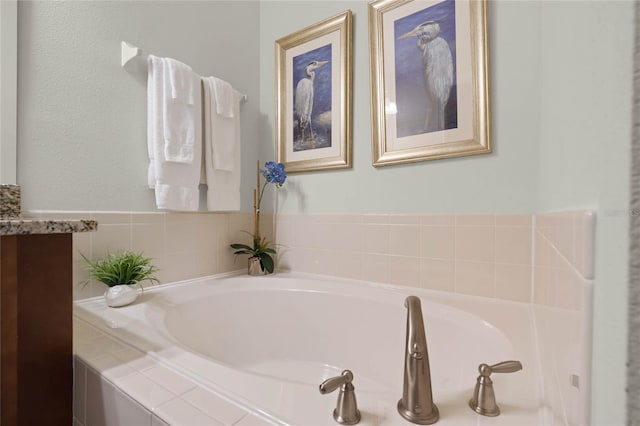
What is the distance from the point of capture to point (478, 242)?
119 cm

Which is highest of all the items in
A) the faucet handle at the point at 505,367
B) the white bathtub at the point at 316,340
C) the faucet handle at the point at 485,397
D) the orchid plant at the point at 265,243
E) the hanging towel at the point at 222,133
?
the hanging towel at the point at 222,133

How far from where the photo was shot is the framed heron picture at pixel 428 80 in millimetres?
1187

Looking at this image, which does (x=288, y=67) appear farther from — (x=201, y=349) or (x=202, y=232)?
(x=201, y=349)

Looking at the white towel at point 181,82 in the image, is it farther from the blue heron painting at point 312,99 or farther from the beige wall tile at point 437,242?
the beige wall tile at point 437,242

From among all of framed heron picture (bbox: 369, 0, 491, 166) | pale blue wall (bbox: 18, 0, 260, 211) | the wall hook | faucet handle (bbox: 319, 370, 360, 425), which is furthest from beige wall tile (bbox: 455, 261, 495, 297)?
the wall hook

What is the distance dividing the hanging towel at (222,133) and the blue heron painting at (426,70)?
0.88 m

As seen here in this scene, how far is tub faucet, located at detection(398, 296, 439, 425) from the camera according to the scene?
47 centimetres

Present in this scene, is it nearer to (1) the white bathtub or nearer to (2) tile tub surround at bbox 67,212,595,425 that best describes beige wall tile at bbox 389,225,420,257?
(2) tile tub surround at bbox 67,212,595,425

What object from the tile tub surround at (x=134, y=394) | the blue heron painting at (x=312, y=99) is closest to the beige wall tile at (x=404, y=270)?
the blue heron painting at (x=312, y=99)

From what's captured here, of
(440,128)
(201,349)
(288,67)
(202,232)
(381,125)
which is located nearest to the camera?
(201,349)

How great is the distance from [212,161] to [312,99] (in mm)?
671

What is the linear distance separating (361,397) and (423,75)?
1309mm

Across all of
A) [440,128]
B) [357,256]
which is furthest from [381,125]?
[357,256]

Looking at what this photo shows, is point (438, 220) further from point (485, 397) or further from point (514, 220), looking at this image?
point (485, 397)
